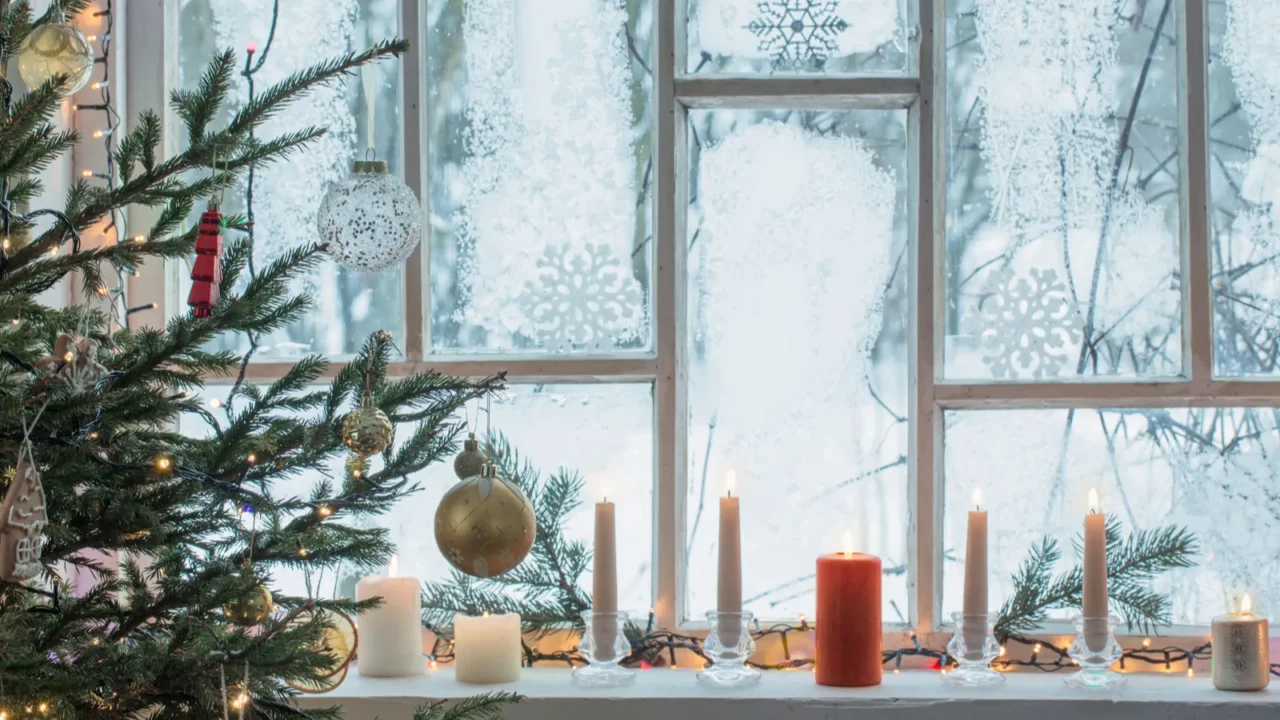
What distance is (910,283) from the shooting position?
192 centimetres

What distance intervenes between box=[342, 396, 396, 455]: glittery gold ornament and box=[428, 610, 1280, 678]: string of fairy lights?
66 centimetres

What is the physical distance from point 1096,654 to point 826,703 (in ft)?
1.32

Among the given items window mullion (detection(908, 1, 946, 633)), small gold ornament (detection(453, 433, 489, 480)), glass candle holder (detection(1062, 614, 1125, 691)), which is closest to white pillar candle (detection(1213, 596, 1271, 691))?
glass candle holder (detection(1062, 614, 1125, 691))

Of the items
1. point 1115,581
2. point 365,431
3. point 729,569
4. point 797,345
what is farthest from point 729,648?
point 365,431

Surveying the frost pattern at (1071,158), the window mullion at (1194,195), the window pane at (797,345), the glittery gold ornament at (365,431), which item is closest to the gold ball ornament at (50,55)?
the glittery gold ornament at (365,431)

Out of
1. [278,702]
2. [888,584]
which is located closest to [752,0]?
[888,584]

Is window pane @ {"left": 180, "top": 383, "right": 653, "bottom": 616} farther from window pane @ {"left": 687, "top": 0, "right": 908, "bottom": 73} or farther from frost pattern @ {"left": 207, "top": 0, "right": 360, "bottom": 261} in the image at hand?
window pane @ {"left": 687, "top": 0, "right": 908, "bottom": 73}

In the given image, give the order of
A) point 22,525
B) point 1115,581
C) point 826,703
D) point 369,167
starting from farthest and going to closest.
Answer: point 1115,581
point 826,703
point 369,167
point 22,525

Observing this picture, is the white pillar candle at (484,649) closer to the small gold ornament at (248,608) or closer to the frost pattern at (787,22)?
the small gold ornament at (248,608)

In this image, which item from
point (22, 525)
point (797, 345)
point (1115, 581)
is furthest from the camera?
point (797, 345)

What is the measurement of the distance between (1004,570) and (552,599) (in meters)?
0.71

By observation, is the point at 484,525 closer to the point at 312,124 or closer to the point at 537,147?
the point at 537,147

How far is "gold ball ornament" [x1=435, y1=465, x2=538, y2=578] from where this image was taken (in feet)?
4.56

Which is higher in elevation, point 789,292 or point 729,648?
point 789,292
